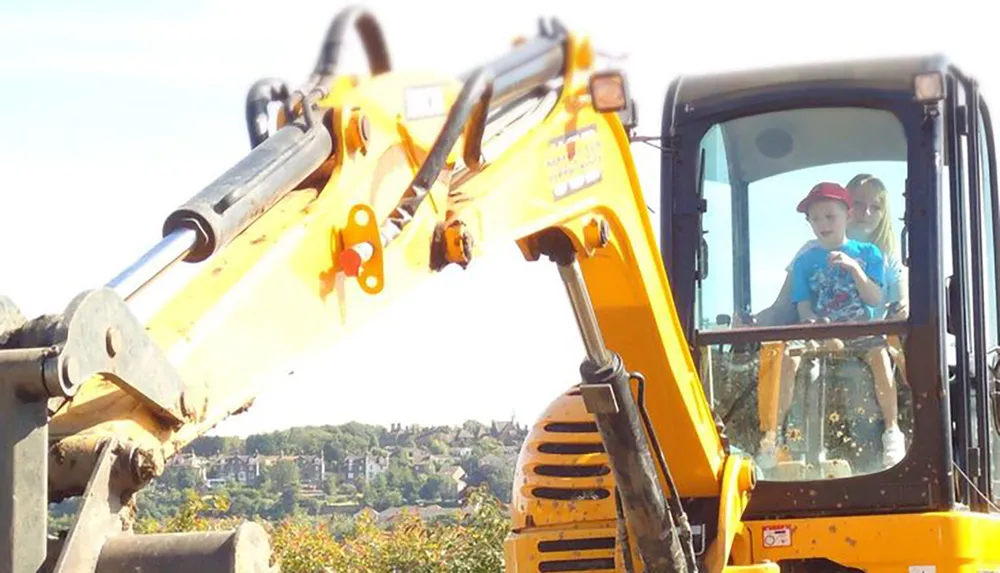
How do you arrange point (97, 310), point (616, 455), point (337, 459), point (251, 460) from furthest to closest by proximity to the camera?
1. point (337, 459)
2. point (251, 460)
3. point (616, 455)
4. point (97, 310)

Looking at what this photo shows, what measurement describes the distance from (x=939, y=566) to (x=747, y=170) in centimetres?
168

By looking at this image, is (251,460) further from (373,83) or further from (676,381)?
(373,83)

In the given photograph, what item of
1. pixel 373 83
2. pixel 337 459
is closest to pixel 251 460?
pixel 337 459

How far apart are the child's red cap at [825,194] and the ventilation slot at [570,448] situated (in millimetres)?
1194

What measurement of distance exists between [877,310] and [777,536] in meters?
0.89

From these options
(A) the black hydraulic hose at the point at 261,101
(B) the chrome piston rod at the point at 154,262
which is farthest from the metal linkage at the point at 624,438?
(B) the chrome piston rod at the point at 154,262

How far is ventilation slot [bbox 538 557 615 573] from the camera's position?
18.5 feet

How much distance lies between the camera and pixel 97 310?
2584 millimetres

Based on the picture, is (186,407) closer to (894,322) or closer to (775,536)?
(775,536)

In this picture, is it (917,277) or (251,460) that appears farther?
(251,460)

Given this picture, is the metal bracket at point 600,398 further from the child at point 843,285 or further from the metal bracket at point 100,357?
the metal bracket at point 100,357

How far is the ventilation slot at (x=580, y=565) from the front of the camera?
18.5 feet

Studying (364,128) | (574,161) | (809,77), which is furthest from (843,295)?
(364,128)

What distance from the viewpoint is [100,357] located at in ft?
8.52
